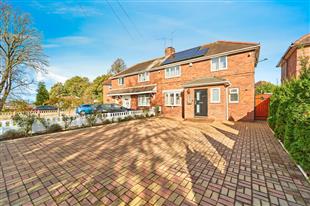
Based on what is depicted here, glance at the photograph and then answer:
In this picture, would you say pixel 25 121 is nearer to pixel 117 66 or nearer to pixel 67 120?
pixel 67 120

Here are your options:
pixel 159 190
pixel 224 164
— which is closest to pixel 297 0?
pixel 224 164

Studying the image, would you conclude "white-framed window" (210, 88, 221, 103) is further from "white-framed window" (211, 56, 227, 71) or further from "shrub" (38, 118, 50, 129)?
"shrub" (38, 118, 50, 129)

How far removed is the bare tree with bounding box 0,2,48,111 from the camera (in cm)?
1006

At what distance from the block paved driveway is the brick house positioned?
6660mm

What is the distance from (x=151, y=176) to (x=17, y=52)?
1440 cm

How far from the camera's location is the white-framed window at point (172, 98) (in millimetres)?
15169

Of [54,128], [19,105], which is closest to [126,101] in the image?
[19,105]

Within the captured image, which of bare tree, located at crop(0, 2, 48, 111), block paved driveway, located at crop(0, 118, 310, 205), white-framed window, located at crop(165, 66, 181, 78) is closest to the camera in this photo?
block paved driveway, located at crop(0, 118, 310, 205)

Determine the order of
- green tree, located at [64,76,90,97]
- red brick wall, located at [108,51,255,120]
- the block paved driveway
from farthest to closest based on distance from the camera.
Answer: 1. green tree, located at [64,76,90,97]
2. red brick wall, located at [108,51,255,120]
3. the block paved driveway

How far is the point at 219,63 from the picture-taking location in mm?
12805

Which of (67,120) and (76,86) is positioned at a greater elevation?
(76,86)

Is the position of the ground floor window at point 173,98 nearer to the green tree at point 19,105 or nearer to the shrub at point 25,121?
the shrub at point 25,121

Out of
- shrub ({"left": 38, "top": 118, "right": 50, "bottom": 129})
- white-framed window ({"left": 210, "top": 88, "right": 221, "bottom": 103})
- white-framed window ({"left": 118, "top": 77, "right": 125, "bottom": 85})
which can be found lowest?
shrub ({"left": 38, "top": 118, "right": 50, "bottom": 129})

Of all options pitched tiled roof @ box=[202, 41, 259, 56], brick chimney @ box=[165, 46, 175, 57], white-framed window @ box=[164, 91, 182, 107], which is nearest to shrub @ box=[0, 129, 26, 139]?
white-framed window @ box=[164, 91, 182, 107]
